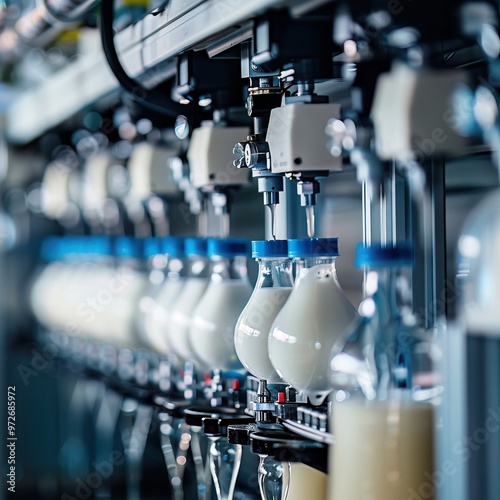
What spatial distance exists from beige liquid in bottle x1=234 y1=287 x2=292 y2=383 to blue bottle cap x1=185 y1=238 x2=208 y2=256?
1.02 feet

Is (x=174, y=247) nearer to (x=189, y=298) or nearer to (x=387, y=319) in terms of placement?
(x=189, y=298)

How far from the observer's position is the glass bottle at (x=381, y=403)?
0.87 metres

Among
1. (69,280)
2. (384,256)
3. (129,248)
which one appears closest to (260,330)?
(384,256)

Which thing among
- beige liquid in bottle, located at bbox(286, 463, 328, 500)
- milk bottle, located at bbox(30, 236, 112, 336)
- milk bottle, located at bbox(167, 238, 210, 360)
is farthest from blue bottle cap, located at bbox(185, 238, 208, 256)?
milk bottle, located at bbox(30, 236, 112, 336)

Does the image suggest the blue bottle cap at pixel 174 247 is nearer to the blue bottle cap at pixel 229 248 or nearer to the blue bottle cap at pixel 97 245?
the blue bottle cap at pixel 229 248

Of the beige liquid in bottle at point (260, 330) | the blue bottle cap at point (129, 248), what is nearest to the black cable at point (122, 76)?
the beige liquid in bottle at point (260, 330)

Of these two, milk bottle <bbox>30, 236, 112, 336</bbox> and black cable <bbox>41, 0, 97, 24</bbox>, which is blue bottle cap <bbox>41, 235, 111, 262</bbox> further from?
black cable <bbox>41, 0, 97, 24</bbox>

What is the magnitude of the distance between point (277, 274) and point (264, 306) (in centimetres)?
4

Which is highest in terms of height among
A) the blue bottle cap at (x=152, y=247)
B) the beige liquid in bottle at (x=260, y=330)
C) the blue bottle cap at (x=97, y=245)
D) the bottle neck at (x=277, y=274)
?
the blue bottle cap at (x=97, y=245)

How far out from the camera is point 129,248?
203 centimetres

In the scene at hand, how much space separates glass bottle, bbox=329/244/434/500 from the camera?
2.84ft

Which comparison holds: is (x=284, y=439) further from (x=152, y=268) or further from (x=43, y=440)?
(x=43, y=440)

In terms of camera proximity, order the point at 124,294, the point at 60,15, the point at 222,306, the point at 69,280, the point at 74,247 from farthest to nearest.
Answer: the point at 74,247
the point at 69,280
the point at 124,294
the point at 60,15
the point at 222,306

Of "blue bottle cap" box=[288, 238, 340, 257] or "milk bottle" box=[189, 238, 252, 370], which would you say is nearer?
"blue bottle cap" box=[288, 238, 340, 257]
